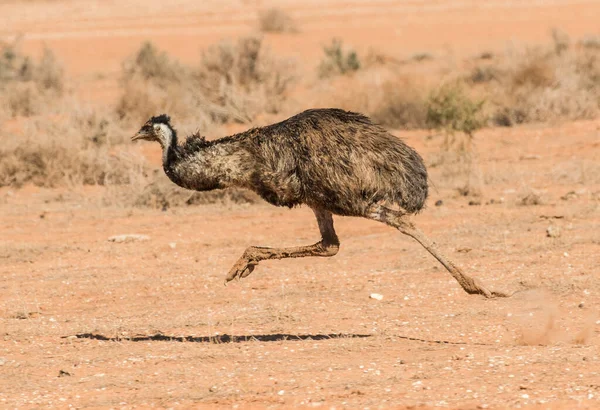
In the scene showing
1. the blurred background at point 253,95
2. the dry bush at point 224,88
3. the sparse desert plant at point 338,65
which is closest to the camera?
the blurred background at point 253,95

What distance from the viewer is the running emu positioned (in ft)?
23.4

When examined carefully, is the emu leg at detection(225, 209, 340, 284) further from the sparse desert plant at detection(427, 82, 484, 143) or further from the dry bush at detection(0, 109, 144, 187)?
the sparse desert plant at detection(427, 82, 484, 143)

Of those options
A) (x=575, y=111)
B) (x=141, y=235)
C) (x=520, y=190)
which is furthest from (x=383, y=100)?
(x=141, y=235)

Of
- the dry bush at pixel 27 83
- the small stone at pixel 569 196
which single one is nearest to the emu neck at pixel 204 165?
the small stone at pixel 569 196

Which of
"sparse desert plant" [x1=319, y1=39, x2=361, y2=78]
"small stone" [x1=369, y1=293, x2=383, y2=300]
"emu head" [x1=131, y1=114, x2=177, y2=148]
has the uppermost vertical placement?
"emu head" [x1=131, y1=114, x2=177, y2=148]

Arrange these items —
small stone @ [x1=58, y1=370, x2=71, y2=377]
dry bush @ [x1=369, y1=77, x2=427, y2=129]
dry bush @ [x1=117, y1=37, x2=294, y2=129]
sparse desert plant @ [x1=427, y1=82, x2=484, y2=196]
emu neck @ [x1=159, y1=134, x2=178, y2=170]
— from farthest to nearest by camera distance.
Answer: dry bush @ [x1=117, y1=37, x2=294, y2=129], dry bush @ [x1=369, y1=77, x2=427, y2=129], sparse desert plant @ [x1=427, y1=82, x2=484, y2=196], emu neck @ [x1=159, y1=134, x2=178, y2=170], small stone @ [x1=58, y1=370, x2=71, y2=377]

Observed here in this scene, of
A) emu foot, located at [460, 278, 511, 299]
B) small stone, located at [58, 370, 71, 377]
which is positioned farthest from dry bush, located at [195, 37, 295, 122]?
small stone, located at [58, 370, 71, 377]

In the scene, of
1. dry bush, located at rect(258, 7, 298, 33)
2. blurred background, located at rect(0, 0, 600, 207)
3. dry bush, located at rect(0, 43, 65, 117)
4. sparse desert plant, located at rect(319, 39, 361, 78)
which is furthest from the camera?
dry bush, located at rect(258, 7, 298, 33)

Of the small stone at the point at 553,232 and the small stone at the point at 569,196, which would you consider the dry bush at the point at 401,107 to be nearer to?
the small stone at the point at 569,196

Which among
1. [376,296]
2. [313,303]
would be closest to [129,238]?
[313,303]

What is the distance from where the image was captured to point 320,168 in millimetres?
7129

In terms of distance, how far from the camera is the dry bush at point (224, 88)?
18047 mm

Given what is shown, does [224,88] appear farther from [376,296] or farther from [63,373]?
[63,373]

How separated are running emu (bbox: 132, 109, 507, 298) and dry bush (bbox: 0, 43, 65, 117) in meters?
11.6
